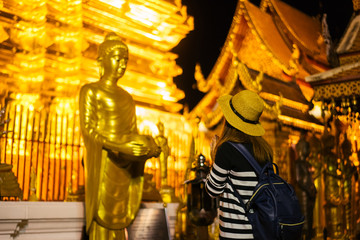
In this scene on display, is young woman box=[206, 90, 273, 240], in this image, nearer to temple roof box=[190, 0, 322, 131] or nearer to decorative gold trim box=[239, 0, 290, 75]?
temple roof box=[190, 0, 322, 131]

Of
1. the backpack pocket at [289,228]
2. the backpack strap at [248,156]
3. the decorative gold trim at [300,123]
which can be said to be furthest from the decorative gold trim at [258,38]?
the backpack pocket at [289,228]

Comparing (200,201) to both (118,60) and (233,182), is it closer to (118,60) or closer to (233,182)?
(118,60)

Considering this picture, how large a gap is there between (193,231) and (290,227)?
2.80m

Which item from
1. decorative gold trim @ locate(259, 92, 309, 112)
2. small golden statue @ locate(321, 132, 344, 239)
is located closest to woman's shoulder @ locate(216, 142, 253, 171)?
small golden statue @ locate(321, 132, 344, 239)

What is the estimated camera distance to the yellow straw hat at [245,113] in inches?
121

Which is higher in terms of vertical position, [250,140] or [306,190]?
[250,140]

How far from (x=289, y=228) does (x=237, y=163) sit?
0.51 meters

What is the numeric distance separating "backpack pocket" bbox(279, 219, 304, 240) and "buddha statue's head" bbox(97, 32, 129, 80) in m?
2.54

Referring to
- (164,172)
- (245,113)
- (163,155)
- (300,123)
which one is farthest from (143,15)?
(245,113)

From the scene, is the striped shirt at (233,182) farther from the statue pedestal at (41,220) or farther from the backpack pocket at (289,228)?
the statue pedestal at (41,220)

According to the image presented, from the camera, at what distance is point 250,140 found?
306cm

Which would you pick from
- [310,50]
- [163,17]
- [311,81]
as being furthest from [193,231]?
[310,50]

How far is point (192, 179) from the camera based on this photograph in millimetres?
5180

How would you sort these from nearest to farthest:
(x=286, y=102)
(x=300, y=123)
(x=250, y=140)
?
(x=250, y=140) < (x=300, y=123) < (x=286, y=102)
